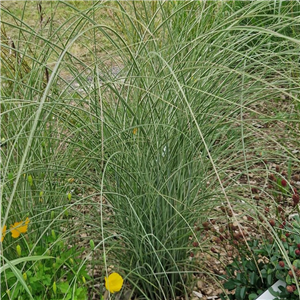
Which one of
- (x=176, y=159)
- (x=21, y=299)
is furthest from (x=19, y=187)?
(x=176, y=159)

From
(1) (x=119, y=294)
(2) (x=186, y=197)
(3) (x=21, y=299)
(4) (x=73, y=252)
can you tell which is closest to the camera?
(3) (x=21, y=299)

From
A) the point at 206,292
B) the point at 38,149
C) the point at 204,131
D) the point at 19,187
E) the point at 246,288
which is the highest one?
the point at 204,131

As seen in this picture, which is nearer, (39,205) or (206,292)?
(39,205)

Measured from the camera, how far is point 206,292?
1946 mm

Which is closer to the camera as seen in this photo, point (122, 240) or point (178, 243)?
point (122, 240)

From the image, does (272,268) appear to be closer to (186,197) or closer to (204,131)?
(186,197)

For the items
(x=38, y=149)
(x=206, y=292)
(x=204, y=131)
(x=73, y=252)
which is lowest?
(x=206, y=292)

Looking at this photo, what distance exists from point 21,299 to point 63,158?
1.98ft

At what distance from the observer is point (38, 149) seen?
6.14ft

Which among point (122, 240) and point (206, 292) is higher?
point (122, 240)

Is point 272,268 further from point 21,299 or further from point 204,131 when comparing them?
point 21,299

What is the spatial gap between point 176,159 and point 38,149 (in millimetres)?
579

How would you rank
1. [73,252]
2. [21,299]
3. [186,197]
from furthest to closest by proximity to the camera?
[186,197] → [73,252] → [21,299]

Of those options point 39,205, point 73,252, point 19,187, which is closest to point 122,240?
point 73,252
